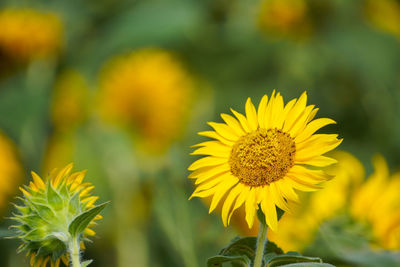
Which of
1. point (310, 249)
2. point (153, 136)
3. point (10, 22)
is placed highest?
point (10, 22)

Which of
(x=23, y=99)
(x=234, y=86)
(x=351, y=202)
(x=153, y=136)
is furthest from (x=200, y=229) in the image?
(x=234, y=86)

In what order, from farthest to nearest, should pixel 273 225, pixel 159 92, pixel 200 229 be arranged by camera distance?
1. pixel 159 92
2. pixel 200 229
3. pixel 273 225

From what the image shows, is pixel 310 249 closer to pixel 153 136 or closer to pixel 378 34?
pixel 153 136

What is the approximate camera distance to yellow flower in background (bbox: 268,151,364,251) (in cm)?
104

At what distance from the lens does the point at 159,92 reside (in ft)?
8.21

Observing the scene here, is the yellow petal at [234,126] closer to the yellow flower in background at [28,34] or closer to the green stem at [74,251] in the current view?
the green stem at [74,251]

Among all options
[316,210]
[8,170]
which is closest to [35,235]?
[316,210]

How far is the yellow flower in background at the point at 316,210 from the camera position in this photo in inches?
40.8

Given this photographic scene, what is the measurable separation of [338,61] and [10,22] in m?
1.34

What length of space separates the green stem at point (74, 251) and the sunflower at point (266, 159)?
109mm

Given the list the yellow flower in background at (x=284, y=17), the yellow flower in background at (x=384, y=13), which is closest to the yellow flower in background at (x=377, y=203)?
the yellow flower in background at (x=284, y=17)

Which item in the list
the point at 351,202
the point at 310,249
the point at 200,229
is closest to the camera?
the point at 310,249

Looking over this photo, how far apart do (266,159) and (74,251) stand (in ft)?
0.62

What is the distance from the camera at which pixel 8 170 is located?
88.0 inches
